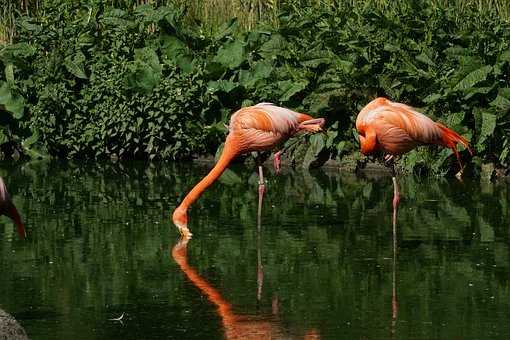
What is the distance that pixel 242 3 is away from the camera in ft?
52.4

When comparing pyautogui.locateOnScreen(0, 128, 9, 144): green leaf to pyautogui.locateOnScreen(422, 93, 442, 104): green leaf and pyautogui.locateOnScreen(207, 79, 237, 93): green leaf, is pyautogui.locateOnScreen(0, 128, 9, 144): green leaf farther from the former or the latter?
pyautogui.locateOnScreen(422, 93, 442, 104): green leaf

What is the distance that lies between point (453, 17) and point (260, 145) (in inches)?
178

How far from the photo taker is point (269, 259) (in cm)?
852

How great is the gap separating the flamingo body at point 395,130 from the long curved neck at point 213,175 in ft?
3.19

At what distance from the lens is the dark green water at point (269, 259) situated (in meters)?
6.70

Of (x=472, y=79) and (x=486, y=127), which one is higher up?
(x=472, y=79)

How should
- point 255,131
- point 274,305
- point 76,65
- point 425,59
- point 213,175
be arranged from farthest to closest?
point 76,65 → point 425,59 → point 255,131 → point 213,175 → point 274,305

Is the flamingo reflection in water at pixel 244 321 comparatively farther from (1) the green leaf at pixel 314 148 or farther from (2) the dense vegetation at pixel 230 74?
(1) the green leaf at pixel 314 148

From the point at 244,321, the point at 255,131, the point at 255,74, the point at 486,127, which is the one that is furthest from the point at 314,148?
the point at 244,321

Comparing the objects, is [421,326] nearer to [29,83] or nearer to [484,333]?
[484,333]

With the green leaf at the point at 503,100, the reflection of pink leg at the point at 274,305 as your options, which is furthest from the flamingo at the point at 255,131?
the green leaf at the point at 503,100

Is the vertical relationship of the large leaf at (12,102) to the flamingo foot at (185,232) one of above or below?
above

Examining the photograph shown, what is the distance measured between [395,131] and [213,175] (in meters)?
1.35

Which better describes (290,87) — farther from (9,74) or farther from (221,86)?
(9,74)
